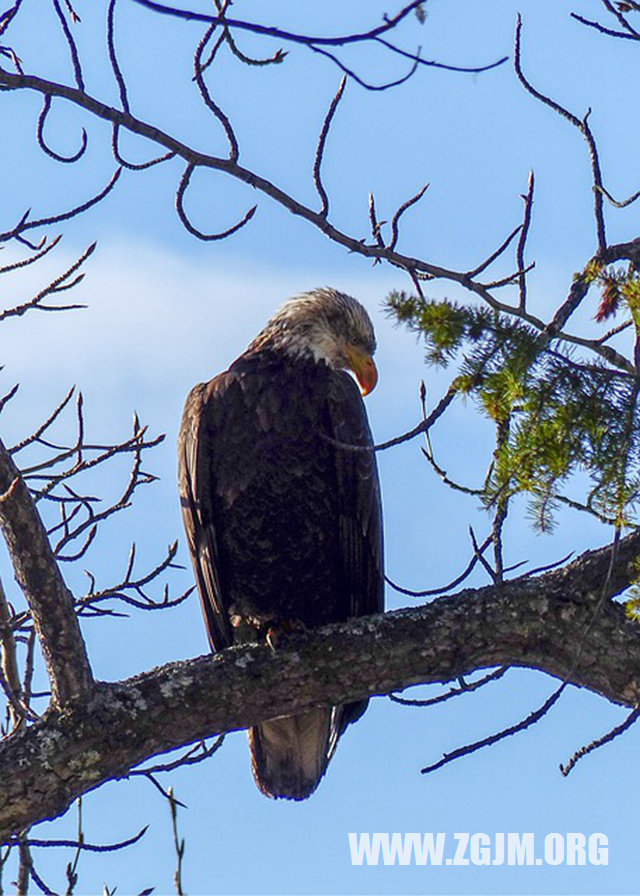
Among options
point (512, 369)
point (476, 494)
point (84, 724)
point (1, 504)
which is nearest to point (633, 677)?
point (476, 494)

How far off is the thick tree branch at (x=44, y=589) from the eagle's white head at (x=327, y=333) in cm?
156

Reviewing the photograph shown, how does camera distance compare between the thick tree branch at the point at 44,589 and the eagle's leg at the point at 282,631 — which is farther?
the eagle's leg at the point at 282,631

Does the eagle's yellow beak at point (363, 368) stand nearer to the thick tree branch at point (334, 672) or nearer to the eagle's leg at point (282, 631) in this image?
the eagle's leg at point (282, 631)

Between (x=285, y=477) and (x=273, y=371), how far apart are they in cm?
43

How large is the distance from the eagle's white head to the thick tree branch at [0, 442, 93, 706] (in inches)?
61.6

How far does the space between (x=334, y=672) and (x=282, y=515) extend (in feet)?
2.65

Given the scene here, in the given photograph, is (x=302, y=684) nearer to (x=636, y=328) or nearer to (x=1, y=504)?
(x=1, y=504)

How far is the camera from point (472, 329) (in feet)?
8.93

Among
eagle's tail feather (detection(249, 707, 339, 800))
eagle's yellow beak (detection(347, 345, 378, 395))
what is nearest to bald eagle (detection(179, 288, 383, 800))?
eagle's tail feather (detection(249, 707, 339, 800))

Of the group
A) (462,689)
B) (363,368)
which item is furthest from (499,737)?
(363,368)

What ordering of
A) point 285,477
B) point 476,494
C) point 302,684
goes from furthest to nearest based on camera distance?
point 285,477 < point 302,684 < point 476,494

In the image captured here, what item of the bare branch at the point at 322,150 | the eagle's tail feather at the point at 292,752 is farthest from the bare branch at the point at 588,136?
the eagle's tail feather at the point at 292,752

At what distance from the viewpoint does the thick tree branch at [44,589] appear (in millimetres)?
3354

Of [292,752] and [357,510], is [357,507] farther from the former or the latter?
[292,752]
